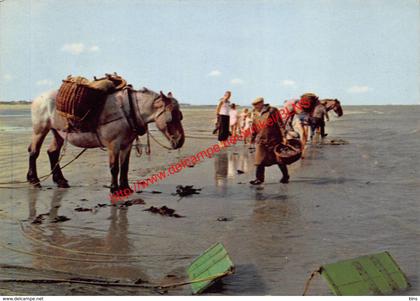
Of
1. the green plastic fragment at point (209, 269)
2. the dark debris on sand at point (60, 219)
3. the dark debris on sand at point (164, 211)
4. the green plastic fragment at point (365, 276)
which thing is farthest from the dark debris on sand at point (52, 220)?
the green plastic fragment at point (365, 276)

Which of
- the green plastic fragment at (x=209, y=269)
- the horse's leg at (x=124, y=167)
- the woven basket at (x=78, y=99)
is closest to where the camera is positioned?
the green plastic fragment at (x=209, y=269)

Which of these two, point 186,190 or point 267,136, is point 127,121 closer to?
point 186,190

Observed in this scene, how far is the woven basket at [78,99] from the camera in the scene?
9156 millimetres

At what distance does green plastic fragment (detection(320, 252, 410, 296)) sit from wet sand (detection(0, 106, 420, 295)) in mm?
174

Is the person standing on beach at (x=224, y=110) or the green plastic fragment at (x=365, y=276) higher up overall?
the person standing on beach at (x=224, y=110)

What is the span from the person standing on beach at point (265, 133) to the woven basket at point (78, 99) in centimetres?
300

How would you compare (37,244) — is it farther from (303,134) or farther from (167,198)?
(303,134)

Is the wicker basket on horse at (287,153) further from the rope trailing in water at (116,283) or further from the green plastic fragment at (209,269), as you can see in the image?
the rope trailing in water at (116,283)

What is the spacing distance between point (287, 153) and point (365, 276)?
5.70 meters

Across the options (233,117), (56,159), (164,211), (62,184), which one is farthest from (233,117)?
(164,211)

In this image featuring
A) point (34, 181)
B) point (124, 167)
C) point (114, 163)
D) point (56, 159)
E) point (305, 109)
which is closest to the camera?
point (114, 163)

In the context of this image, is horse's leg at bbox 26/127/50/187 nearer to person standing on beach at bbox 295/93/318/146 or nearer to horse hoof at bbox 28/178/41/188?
horse hoof at bbox 28/178/41/188

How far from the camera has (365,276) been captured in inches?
187

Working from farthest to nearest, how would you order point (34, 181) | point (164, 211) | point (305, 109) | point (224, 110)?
point (305, 109) → point (224, 110) → point (34, 181) → point (164, 211)
